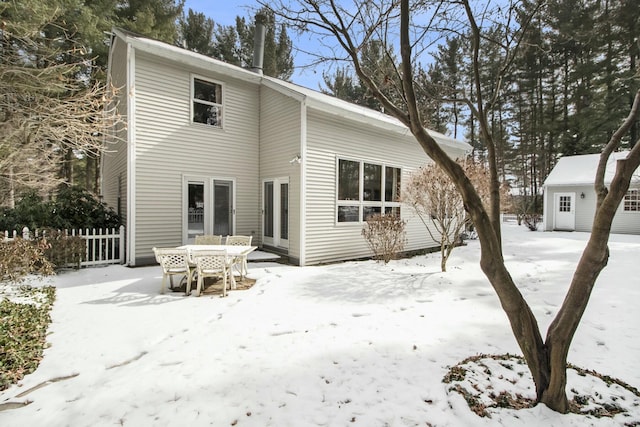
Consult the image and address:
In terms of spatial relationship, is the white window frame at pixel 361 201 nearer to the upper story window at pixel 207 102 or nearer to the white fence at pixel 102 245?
the upper story window at pixel 207 102

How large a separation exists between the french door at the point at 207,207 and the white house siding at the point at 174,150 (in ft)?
0.55

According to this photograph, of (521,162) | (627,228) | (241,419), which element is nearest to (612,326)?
(241,419)

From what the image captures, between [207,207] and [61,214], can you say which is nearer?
[61,214]

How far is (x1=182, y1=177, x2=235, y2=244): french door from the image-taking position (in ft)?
28.0

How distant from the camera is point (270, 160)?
365 inches

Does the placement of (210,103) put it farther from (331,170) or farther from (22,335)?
(22,335)

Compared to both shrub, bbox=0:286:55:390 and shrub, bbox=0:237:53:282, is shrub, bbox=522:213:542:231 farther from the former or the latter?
shrub, bbox=0:237:53:282

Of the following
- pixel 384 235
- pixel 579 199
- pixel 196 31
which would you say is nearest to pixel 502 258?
pixel 384 235

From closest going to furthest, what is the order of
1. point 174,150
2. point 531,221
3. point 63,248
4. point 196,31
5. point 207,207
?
point 63,248, point 174,150, point 207,207, point 196,31, point 531,221

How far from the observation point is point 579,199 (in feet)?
54.1

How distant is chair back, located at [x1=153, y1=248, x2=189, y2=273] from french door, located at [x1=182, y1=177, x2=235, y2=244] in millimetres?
3139

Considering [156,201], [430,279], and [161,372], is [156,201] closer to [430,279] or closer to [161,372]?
[161,372]

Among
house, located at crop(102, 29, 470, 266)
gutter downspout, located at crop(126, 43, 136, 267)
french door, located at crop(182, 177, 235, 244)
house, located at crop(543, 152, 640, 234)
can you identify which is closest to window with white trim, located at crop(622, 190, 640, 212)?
house, located at crop(543, 152, 640, 234)

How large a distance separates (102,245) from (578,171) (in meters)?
22.0
